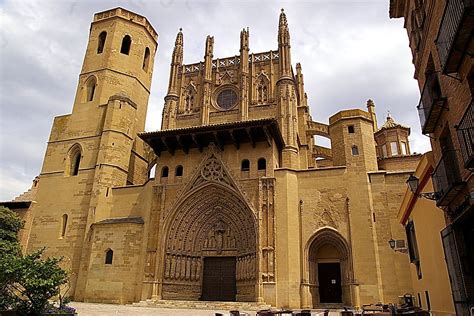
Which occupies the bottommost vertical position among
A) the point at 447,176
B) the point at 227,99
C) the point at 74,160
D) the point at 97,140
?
the point at 447,176

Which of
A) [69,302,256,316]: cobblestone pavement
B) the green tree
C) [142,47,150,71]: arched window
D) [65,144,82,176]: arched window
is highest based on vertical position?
[142,47,150,71]: arched window

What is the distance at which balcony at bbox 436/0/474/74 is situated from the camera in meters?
5.26

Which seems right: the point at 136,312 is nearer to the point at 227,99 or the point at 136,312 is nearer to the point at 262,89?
the point at 227,99

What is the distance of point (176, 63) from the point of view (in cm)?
2870

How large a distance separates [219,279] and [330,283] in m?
5.19

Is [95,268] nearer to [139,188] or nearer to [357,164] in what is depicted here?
[139,188]

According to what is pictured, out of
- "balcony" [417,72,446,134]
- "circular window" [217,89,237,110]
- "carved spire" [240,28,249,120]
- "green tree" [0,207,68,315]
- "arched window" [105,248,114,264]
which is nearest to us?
"balcony" [417,72,446,134]

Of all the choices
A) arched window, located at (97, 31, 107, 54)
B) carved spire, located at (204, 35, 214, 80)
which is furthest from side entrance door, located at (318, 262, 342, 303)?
arched window, located at (97, 31, 107, 54)

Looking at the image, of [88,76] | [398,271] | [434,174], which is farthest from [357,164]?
[88,76]

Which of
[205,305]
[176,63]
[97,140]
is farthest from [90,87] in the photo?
[205,305]

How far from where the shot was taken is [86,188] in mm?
19922

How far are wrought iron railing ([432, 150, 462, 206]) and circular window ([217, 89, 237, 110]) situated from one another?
64.8 feet

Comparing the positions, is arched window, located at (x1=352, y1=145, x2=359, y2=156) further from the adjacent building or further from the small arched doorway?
the adjacent building

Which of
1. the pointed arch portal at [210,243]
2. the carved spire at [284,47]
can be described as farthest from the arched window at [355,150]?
the carved spire at [284,47]
